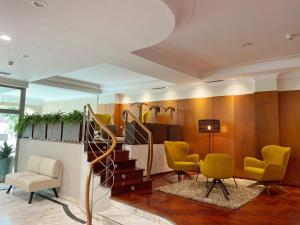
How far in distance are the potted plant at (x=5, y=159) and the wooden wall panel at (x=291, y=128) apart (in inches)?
294

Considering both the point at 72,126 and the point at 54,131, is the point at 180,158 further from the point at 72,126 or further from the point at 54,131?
the point at 54,131

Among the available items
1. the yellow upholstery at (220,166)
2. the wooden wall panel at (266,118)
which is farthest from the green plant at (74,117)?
the wooden wall panel at (266,118)

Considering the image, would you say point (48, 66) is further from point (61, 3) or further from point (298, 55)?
point (298, 55)

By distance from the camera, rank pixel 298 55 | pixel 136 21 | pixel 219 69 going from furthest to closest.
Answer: pixel 219 69
pixel 298 55
pixel 136 21

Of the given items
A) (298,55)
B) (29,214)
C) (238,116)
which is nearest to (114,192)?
(29,214)

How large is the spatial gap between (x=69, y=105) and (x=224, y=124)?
809 centimetres

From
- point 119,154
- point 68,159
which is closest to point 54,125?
point 68,159

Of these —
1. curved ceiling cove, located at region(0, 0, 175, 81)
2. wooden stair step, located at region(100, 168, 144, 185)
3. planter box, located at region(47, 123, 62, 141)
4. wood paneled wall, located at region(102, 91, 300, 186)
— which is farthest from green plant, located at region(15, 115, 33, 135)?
wood paneled wall, located at region(102, 91, 300, 186)

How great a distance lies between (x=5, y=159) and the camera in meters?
6.67

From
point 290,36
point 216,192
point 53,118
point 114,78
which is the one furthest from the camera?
point 114,78

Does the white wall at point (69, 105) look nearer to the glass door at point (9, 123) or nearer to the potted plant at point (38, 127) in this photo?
the glass door at point (9, 123)

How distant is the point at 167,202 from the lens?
161 inches

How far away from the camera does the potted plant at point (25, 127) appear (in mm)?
6668

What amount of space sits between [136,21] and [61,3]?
3.01 feet
